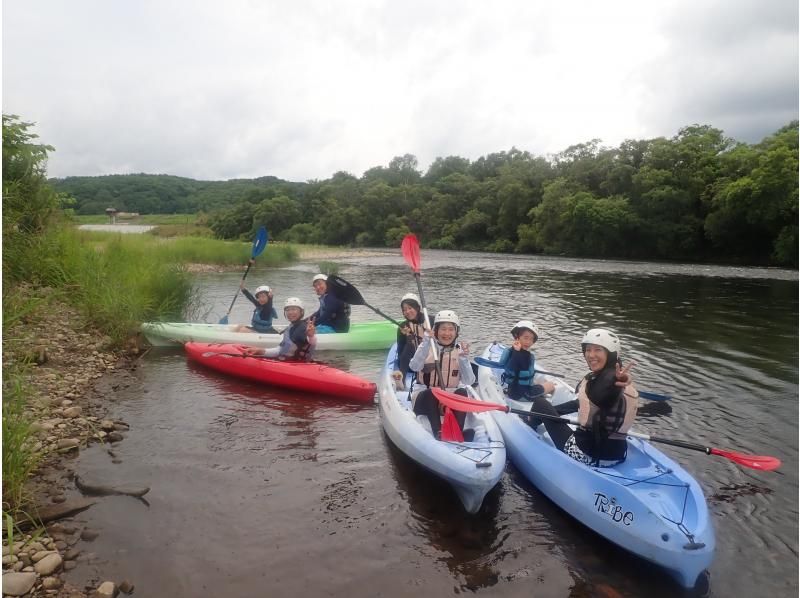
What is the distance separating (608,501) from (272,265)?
2370cm

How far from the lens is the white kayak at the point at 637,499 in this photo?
3.12 meters

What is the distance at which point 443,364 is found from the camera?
5000 millimetres

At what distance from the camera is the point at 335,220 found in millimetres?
66500

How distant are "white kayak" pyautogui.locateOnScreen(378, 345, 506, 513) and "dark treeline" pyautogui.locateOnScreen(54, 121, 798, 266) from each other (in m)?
9.97

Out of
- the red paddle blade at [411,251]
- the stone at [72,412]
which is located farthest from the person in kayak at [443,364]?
the stone at [72,412]

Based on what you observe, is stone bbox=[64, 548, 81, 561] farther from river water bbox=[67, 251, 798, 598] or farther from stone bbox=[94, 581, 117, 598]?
stone bbox=[94, 581, 117, 598]

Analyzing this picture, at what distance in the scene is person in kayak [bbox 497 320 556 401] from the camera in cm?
532

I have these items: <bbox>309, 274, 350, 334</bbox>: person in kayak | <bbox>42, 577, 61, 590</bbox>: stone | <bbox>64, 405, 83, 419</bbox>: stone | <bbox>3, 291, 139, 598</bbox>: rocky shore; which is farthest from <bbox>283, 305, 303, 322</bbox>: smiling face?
<bbox>42, 577, 61, 590</bbox>: stone

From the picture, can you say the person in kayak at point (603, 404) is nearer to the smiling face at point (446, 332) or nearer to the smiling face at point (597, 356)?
the smiling face at point (597, 356)

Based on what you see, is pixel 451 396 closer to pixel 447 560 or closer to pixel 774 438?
pixel 447 560

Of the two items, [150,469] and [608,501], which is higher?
[608,501]

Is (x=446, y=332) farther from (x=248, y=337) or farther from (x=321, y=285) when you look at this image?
(x=248, y=337)

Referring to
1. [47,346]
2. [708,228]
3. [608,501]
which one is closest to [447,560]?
[608,501]

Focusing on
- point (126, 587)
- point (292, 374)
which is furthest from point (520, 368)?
point (126, 587)
